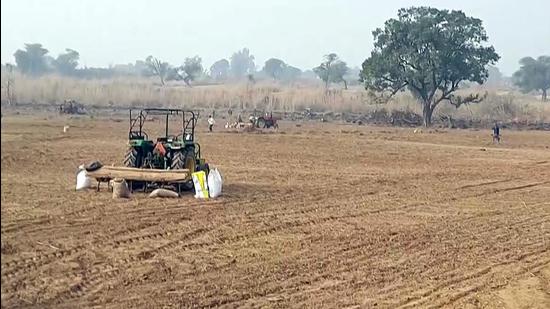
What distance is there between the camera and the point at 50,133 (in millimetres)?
31047

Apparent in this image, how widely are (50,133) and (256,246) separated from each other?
2288 centimetres

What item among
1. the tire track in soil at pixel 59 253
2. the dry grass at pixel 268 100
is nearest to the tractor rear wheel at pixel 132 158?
the tire track in soil at pixel 59 253

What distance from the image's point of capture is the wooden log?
46.6 ft

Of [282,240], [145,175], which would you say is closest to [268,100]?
[145,175]

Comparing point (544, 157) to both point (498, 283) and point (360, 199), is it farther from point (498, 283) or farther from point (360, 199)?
point (498, 283)

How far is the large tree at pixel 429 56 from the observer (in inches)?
1852

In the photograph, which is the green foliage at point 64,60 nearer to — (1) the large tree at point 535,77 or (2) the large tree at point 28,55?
(2) the large tree at point 28,55

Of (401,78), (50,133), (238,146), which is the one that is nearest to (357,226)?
(238,146)

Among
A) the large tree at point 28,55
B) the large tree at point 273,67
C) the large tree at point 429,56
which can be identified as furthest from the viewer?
the large tree at point 273,67

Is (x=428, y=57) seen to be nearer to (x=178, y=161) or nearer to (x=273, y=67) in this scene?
(x=178, y=161)

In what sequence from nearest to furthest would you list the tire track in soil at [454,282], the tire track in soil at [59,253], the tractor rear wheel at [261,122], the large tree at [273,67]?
the tire track in soil at [454,282]
the tire track in soil at [59,253]
the tractor rear wheel at [261,122]
the large tree at [273,67]

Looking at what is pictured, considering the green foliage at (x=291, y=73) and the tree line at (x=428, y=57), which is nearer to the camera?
the tree line at (x=428, y=57)

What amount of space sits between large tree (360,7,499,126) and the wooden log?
3444cm

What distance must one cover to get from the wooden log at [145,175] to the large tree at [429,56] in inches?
1356
